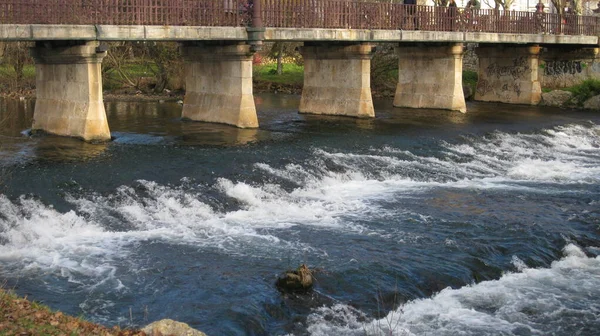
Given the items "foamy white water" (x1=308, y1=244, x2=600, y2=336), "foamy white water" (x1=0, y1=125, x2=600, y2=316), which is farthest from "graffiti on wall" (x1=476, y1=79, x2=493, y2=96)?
"foamy white water" (x1=308, y1=244, x2=600, y2=336)

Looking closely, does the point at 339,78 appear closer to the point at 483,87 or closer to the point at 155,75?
the point at 483,87

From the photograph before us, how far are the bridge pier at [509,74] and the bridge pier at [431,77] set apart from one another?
5.79 meters

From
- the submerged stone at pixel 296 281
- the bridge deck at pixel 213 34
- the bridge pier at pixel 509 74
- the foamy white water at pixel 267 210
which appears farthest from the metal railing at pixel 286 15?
the submerged stone at pixel 296 281

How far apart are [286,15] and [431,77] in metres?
9.93

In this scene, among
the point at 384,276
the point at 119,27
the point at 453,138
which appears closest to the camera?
the point at 384,276

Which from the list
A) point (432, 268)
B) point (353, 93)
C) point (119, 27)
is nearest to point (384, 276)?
point (432, 268)

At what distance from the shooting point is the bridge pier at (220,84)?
1054 inches

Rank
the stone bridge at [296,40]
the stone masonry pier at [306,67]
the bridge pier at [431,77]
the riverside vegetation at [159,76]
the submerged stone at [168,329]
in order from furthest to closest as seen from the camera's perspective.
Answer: the riverside vegetation at [159,76] → the bridge pier at [431,77] → the stone masonry pier at [306,67] → the stone bridge at [296,40] → the submerged stone at [168,329]

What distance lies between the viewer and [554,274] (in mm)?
14523

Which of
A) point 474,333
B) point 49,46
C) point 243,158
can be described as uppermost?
point 49,46

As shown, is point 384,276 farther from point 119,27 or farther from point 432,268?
point 119,27

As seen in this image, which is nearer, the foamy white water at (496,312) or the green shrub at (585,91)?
the foamy white water at (496,312)

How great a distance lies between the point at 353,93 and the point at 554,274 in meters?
17.7

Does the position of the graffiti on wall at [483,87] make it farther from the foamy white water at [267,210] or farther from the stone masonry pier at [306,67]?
the foamy white water at [267,210]
